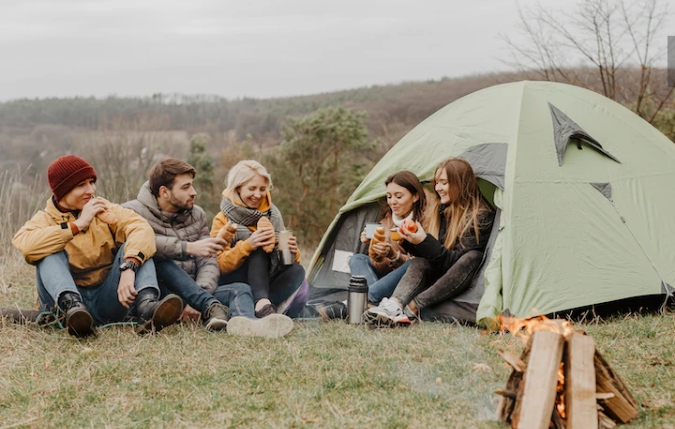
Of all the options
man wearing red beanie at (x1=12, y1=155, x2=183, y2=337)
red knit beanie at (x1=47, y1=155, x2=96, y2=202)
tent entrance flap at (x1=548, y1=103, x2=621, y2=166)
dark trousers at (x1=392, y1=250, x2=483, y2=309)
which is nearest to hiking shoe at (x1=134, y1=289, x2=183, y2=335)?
man wearing red beanie at (x1=12, y1=155, x2=183, y2=337)

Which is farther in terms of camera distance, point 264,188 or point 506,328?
point 264,188

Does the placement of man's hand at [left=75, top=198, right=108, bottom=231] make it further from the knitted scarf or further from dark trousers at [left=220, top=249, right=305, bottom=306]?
dark trousers at [left=220, top=249, right=305, bottom=306]

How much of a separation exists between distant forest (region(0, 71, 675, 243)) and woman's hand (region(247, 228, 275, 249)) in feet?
25.9

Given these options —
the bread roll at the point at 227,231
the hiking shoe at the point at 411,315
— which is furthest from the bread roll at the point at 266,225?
the hiking shoe at the point at 411,315

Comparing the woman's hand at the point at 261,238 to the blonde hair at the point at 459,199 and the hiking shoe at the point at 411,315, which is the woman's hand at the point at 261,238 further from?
the blonde hair at the point at 459,199

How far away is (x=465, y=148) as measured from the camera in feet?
16.5

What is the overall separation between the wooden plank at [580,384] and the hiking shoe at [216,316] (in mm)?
2180

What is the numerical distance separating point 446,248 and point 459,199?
379mm

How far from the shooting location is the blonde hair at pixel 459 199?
4637mm

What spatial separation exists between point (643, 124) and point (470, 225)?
1965 millimetres

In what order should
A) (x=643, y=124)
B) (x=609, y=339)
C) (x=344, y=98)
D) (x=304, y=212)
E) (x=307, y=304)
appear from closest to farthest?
(x=609, y=339) < (x=307, y=304) < (x=643, y=124) < (x=304, y=212) < (x=344, y=98)

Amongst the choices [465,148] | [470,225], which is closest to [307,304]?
[470,225]

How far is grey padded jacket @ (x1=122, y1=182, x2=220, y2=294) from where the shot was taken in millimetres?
4465

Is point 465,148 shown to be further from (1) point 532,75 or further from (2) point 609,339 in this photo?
(1) point 532,75
